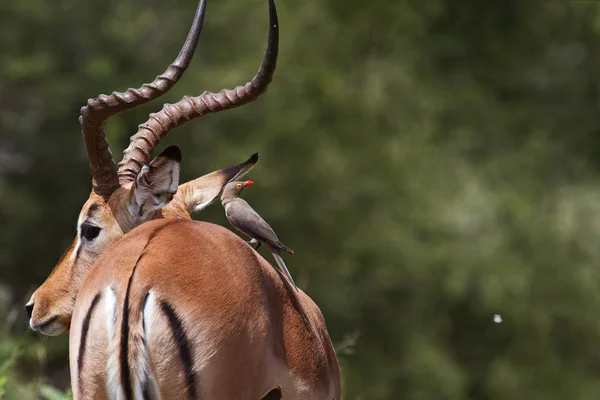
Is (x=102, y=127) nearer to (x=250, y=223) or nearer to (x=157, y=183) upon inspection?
(x=157, y=183)

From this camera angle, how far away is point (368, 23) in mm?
17156

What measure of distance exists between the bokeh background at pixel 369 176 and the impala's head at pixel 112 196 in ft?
28.1

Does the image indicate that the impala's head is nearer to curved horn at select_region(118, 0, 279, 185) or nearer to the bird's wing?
curved horn at select_region(118, 0, 279, 185)

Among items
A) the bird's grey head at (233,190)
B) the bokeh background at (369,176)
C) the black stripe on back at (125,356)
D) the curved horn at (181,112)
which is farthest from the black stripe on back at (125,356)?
the bokeh background at (369,176)

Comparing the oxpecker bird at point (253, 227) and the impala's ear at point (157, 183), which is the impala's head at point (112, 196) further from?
the oxpecker bird at point (253, 227)

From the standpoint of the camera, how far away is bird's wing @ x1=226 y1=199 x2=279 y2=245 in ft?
15.9

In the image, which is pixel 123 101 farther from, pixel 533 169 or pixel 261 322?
pixel 533 169

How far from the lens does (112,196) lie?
4.29m

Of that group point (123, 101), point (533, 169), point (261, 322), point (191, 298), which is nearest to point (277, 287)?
point (261, 322)

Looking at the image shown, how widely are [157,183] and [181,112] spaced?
27.5 inches

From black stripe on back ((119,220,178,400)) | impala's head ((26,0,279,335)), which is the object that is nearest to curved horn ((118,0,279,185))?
impala's head ((26,0,279,335))

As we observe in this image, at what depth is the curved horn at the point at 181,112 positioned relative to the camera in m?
→ 4.50

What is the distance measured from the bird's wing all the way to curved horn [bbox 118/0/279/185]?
501 millimetres

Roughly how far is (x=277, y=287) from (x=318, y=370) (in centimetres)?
33
